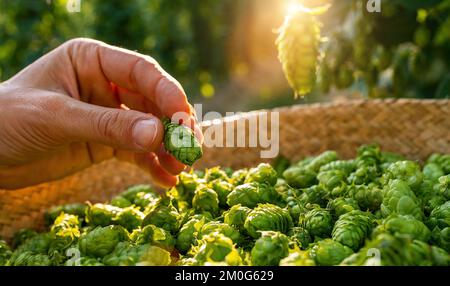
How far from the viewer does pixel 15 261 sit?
2.35 meters

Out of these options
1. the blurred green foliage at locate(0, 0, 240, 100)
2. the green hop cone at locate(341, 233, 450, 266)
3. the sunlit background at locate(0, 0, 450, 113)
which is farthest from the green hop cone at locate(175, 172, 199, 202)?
the blurred green foliage at locate(0, 0, 240, 100)

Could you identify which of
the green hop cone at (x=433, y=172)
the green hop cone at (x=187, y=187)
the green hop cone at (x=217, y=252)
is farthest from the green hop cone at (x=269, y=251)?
the green hop cone at (x=433, y=172)

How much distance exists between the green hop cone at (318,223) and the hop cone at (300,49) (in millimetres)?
797

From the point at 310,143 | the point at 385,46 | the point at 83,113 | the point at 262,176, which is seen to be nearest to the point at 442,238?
the point at 262,176

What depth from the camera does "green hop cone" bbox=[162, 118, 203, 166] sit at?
2168 millimetres

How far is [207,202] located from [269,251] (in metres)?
0.70

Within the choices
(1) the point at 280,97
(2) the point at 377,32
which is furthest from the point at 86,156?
(1) the point at 280,97

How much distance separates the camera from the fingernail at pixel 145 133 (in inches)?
88.4

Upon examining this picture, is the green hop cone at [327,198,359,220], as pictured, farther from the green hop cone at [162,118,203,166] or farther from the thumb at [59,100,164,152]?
the thumb at [59,100,164,152]

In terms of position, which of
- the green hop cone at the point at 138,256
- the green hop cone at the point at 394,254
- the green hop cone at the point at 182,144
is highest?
the green hop cone at the point at 182,144

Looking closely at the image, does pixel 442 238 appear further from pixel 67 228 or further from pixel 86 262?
pixel 67 228

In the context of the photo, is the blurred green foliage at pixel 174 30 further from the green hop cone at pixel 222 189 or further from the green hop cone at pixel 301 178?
the green hop cone at pixel 222 189

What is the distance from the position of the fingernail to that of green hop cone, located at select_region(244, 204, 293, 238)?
488mm

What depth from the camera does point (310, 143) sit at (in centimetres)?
360
